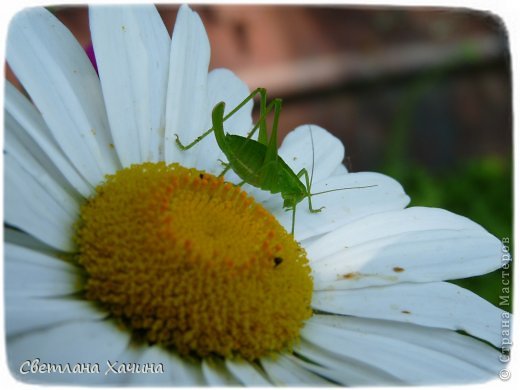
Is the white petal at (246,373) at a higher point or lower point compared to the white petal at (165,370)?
lower

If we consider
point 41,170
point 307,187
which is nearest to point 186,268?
point 41,170

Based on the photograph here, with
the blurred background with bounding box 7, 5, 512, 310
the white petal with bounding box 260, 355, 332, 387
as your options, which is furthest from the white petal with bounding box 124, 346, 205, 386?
the blurred background with bounding box 7, 5, 512, 310

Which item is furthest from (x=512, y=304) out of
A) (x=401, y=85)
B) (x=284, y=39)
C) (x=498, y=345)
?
(x=401, y=85)

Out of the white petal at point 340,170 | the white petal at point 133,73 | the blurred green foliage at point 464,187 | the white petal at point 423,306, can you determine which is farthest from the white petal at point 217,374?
the blurred green foliage at point 464,187

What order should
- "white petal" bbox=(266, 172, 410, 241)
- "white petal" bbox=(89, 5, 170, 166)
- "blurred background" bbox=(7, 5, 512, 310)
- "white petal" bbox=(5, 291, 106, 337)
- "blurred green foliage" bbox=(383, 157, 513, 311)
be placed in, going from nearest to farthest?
"white petal" bbox=(5, 291, 106, 337), "white petal" bbox=(89, 5, 170, 166), "white petal" bbox=(266, 172, 410, 241), "blurred background" bbox=(7, 5, 512, 310), "blurred green foliage" bbox=(383, 157, 513, 311)

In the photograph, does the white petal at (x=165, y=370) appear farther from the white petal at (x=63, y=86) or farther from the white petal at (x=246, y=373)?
the white petal at (x=63, y=86)

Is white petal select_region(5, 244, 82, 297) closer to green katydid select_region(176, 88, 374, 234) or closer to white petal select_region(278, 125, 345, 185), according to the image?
green katydid select_region(176, 88, 374, 234)

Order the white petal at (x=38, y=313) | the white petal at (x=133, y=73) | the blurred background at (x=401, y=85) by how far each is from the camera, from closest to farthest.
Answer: the white petal at (x=38, y=313)
the white petal at (x=133, y=73)
the blurred background at (x=401, y=85)

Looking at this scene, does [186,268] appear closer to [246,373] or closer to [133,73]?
[246,373]
